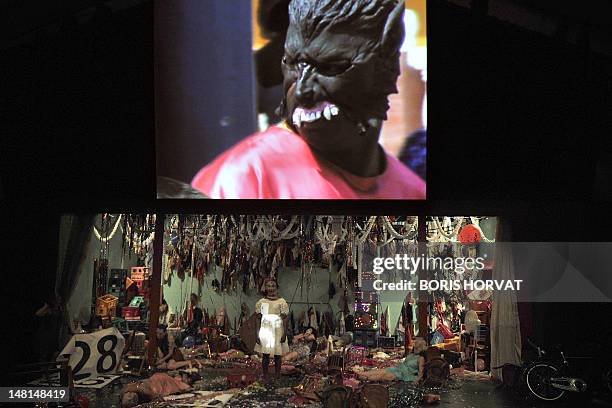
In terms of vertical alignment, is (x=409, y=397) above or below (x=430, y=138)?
below

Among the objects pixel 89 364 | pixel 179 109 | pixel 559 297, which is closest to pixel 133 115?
pixel 179 109

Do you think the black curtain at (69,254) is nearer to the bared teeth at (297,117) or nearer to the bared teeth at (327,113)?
the bared teeth at (297,117)

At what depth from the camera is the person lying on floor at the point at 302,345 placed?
4.90 m

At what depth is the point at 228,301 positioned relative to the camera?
4.95 metres

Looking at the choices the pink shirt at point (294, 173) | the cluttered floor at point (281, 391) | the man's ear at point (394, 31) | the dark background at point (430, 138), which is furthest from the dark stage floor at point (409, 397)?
the man's ear at point (394, 31)

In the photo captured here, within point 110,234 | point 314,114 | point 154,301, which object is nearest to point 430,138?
point 314,114

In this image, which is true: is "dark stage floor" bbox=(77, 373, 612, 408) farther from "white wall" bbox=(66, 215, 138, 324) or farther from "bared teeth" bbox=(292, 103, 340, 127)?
"bared teeth" bbox=(292, 103, 340, 127)

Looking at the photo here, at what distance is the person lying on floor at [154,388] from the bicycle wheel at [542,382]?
2.68 m

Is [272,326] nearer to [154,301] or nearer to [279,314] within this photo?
[279,314]

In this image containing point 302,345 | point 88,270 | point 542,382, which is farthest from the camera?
point 88,270

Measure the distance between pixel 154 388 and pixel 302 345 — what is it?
4.02 ft

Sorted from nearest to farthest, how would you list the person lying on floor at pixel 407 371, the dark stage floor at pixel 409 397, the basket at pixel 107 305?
the dark stage floor at pixel 409 397 → the person lying on floor at pixel 407 371 → the basket at pixel 107 305

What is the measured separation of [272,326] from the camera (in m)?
4.93

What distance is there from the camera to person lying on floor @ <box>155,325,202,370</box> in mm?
4953
